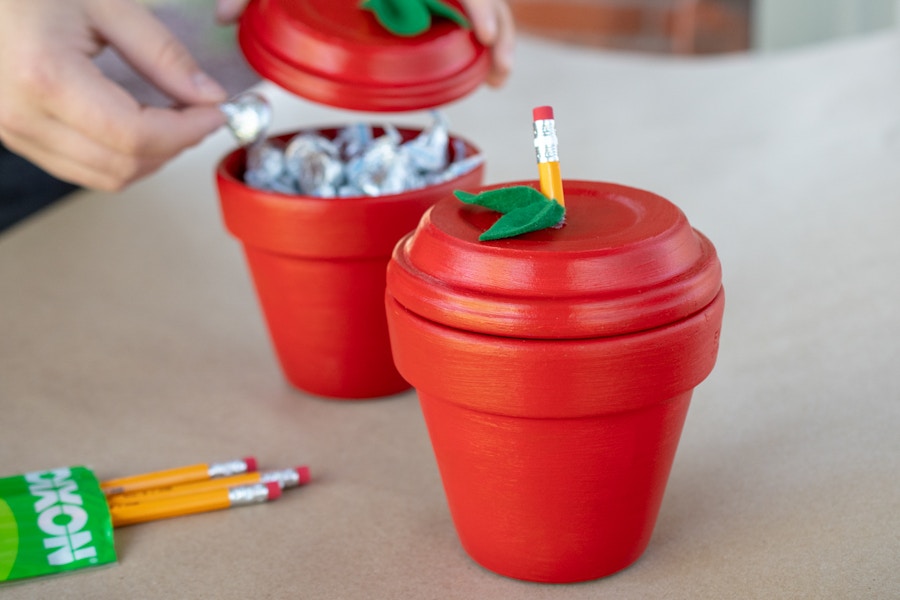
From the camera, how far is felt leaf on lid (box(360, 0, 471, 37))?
768mm

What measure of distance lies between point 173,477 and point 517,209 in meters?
0.30

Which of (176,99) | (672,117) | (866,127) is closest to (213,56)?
(672,117)

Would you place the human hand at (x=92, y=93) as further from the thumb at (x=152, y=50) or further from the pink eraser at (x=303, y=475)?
the pink eraser at (x=303, y=475)

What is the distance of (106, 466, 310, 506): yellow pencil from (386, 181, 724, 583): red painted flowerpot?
146 mm

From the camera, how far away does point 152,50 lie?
0.78m

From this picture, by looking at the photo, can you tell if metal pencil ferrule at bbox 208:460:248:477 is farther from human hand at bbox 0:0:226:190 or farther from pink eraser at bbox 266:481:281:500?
human hand at bbox 0:0:226:190

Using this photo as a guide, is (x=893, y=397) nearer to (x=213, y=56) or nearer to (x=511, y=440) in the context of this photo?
(x=511, y=440)

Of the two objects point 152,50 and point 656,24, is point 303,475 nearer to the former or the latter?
point 152,50

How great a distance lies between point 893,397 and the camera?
2.51ft

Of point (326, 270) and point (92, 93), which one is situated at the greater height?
point (92, 93)

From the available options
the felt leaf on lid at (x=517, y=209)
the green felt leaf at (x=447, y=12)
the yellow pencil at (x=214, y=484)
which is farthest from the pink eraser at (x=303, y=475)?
the green felt leaf at (x=447, y=12)

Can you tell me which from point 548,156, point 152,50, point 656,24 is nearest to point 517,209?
point 548,156

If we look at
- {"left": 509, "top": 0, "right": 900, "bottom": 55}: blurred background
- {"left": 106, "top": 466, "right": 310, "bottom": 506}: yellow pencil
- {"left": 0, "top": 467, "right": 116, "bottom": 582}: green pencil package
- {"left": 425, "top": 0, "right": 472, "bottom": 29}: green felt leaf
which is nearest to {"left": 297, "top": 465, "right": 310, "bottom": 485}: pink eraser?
{"left": 106, "top": 466, "right": 310, "bottom": 506}: yellow pencil

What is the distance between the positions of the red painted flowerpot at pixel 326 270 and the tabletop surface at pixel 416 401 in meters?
0.03
